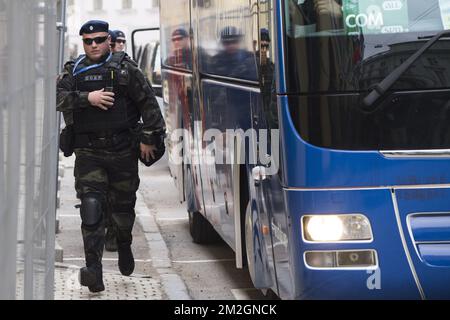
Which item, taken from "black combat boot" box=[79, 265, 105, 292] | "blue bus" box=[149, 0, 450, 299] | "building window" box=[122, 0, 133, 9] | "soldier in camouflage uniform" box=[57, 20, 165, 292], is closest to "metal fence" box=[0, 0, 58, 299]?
"blue bus" box=[149, 0, 450, 299]

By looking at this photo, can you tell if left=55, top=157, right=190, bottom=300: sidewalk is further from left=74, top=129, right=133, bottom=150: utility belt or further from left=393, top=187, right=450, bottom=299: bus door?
left=393, top=187, right=450, bottom=299: bus door

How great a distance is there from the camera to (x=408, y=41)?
6.47 meters

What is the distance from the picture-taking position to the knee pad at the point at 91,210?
855 centimetres

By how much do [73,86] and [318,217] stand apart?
9.31 ft

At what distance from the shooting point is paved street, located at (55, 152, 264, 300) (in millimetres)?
8938

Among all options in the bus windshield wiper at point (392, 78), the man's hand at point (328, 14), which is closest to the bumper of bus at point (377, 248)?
the bus windshield wiper at point (392, 78)

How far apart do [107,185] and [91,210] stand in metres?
0.25

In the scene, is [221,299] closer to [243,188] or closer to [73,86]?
[243,188]

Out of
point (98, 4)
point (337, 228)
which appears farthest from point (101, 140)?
point (98, 4)

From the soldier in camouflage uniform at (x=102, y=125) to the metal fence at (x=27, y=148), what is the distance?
118 inches

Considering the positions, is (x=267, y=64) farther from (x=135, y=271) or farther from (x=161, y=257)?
(x=161, y=257)

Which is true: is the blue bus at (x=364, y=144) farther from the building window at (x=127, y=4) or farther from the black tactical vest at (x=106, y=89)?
the building window at (x=127, y=4)
